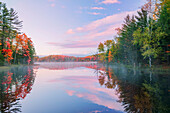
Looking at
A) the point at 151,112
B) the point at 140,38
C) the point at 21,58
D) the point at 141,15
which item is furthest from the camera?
the point at 21,58

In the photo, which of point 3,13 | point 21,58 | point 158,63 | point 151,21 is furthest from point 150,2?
point 21,58

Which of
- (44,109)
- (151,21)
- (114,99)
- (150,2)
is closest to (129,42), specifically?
(151,21)

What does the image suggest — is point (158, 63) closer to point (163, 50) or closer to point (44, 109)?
point (163, 50)

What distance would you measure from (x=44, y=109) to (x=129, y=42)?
136 feet

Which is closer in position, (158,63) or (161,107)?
(161,107)

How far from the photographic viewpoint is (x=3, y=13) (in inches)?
1726

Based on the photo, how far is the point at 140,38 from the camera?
3359 cm

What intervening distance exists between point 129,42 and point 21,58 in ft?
198

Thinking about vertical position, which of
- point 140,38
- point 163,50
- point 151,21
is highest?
point 151,21

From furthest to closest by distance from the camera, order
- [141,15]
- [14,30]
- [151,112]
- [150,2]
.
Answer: [14,30]
[141,15]
[150,2]
[151,112]

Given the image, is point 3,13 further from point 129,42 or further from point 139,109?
point 139,109

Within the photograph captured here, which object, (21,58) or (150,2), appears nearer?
(150,2)

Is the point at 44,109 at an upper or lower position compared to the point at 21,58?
lower

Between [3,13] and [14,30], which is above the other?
[3,13]
